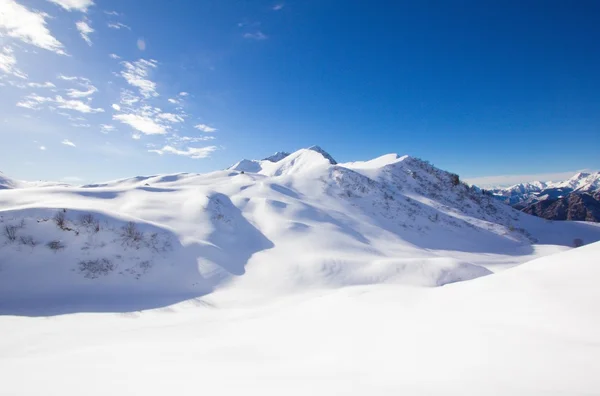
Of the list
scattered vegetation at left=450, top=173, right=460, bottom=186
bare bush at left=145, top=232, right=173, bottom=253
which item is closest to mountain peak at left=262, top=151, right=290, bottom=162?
scattered vegetation at left=450, top=173, right=460, bottom=186

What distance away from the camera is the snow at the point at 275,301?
3.67 meters

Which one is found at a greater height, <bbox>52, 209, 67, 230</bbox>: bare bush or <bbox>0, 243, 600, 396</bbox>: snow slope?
<bbox>52, 209, 67, 230</bbox>: bare bush

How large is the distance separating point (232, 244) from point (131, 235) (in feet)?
22.6

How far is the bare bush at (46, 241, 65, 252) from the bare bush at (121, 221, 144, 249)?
290 centimetres

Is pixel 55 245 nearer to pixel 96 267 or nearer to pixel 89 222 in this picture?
pixel 89 222

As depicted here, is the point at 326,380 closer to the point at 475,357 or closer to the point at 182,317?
the point at 475,357

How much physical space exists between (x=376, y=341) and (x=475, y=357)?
188cm

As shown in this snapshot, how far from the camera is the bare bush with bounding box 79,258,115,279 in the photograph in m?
13.4

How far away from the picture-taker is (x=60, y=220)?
15.6 meters

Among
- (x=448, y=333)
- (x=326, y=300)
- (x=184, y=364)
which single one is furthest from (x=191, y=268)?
(x=448, y=333)

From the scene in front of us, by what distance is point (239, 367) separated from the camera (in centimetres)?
438

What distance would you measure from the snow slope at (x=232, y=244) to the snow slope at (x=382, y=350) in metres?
5.74

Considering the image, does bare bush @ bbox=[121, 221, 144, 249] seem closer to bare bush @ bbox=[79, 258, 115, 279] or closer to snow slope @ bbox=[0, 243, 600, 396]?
bare bush @ bbox=[79, 258, 115, 279]

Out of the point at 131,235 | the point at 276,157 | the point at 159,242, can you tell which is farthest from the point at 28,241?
the point at 276,157
